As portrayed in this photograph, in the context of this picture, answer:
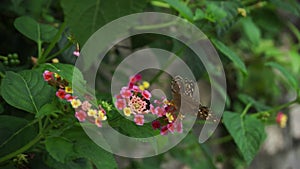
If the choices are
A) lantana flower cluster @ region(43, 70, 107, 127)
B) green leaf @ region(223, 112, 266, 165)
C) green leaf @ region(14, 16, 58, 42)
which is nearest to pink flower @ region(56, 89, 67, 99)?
lantana flower cluster @ region(43, 70, 107, 127)

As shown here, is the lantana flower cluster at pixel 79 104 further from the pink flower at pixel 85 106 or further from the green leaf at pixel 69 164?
the green leaf at pixel 69 164

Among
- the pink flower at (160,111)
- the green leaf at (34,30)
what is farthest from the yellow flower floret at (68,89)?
the green leaf at (34,30)

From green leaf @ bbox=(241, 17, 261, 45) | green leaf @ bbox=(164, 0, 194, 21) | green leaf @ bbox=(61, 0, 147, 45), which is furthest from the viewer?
green leaf @ bbox=(241, 17, 261, 45)

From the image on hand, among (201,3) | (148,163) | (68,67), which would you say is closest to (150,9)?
(201,3)

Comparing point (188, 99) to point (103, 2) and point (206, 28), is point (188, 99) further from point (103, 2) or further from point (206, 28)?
point (206, 28)

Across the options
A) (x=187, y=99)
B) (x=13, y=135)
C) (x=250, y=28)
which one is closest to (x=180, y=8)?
(x=187, y=99)

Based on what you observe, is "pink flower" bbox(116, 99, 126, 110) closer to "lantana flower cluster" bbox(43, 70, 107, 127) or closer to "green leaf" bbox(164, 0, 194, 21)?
"lantana flower cluster" bbox(43, 70, 107, 127)
